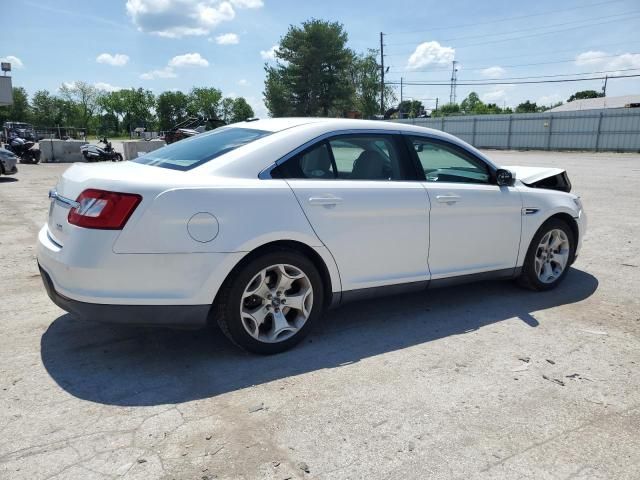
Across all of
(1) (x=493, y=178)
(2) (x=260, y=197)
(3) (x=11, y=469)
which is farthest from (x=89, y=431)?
(1) (x=493, y=178)

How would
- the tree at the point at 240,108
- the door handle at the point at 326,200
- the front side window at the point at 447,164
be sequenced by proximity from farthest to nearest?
the tree at the point at 240,108 → the front side window at the point at 447,164 → the door handle at the point at 326,200

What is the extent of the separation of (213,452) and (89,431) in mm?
663

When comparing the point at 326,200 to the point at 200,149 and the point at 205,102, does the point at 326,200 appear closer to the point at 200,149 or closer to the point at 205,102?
the point at 200,149

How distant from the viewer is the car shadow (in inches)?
119

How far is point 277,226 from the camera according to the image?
128 inches

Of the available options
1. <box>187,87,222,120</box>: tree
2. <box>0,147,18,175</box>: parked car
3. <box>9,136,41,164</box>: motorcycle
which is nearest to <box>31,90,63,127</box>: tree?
<box>187,87,222,120</box>: tree

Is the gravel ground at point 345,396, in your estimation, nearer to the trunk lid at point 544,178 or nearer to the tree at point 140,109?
the trunk lid at point 544,178

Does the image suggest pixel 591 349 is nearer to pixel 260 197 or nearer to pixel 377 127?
pixel 377 127

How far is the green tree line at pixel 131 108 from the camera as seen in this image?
299 feet

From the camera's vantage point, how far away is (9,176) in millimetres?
16438

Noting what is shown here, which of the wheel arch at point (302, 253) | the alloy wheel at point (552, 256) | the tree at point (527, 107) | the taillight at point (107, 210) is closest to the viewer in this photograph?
the taillight at point (107, 210)

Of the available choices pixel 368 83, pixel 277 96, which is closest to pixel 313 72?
pixel 277 96

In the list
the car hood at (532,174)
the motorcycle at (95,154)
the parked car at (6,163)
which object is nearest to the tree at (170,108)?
the motorcycle at (95,154)

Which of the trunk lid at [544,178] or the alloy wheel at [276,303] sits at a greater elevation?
the trunk lid at [544,178]
